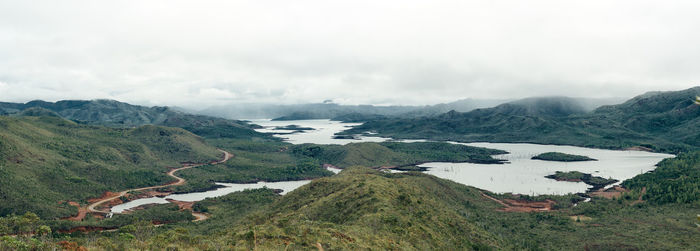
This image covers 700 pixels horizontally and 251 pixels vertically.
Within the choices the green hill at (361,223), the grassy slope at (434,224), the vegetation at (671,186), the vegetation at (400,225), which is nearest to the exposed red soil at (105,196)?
the vegetation at (400,225)

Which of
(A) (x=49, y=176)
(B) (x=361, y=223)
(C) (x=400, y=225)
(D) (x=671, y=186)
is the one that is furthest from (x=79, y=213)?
(D) (x=671, y=186)

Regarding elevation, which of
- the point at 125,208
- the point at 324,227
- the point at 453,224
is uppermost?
the point at 324,227

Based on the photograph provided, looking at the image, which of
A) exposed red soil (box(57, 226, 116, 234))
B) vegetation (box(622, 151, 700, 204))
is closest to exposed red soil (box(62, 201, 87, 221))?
exposed red soil (box(57, 226, 116, 234))

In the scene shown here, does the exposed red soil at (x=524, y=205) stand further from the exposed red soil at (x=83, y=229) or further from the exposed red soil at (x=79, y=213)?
the exposed red soil at (x=79, y=213)

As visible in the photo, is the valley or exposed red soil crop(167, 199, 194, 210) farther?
exposed red soil crop(167, 199, 194, 210)

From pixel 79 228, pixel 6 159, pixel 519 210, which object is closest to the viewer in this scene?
pixel 79 228

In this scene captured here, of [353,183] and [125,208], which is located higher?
[353,183]

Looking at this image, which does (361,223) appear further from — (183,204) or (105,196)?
(105,196)

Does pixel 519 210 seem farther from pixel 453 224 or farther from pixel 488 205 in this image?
pixel 453 224

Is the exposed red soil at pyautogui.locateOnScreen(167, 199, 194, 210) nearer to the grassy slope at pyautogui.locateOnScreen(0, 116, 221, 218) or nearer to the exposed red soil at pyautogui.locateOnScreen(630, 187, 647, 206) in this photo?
the grassy slope at pyautogui.locateOnScreen(0, 116, 221, 218)

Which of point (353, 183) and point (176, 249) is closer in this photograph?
point (176, 249)

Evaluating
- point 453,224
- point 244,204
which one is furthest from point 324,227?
point 244,204
